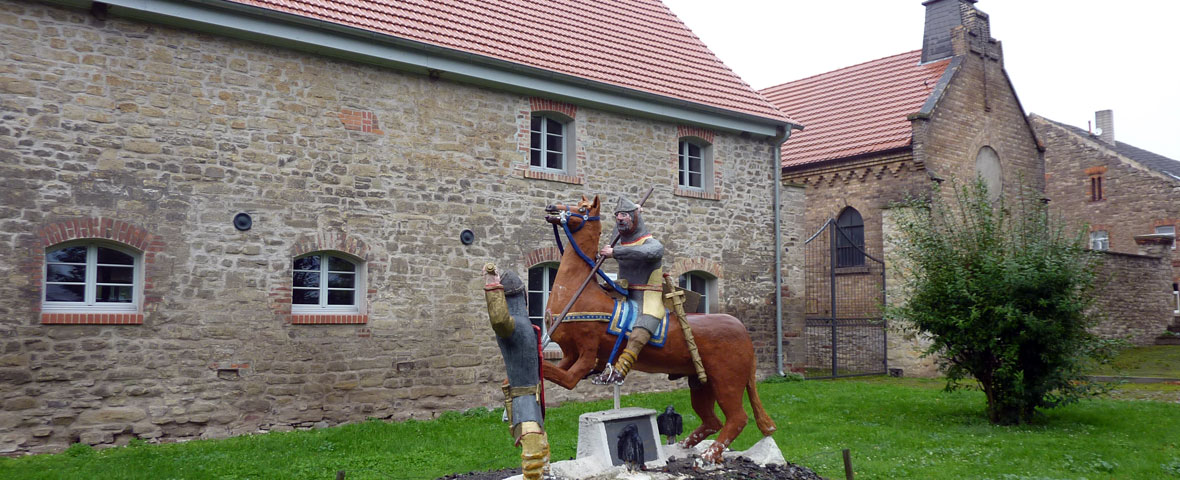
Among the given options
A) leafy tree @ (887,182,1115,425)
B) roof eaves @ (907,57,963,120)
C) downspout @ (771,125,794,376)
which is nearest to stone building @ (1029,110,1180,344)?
roof eaves @ (907,57,963,120)

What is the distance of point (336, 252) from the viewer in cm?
1158

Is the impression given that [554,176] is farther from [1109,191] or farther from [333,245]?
[1109,191]

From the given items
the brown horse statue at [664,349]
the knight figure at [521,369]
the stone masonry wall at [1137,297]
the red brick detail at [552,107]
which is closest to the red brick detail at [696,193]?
the red brick detail at [552,107]

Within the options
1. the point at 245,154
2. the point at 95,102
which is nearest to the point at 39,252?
the point at 95,102

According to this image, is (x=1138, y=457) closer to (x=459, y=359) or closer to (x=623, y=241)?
(x=623, y=241)

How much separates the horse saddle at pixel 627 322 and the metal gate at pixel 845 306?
11688mm

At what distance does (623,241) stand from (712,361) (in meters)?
1.31

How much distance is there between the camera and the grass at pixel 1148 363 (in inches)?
682

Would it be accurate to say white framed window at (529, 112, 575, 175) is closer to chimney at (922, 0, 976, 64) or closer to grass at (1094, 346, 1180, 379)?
grass at (1094, 346, 1180, 379)

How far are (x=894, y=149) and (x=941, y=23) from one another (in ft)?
16.2

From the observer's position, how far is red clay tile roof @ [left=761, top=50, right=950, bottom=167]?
20.1 metres

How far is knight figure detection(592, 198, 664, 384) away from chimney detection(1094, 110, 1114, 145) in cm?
3706

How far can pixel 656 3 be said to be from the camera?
60.6ft

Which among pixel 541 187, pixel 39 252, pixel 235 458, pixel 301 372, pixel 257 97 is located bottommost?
pixel 235 458
